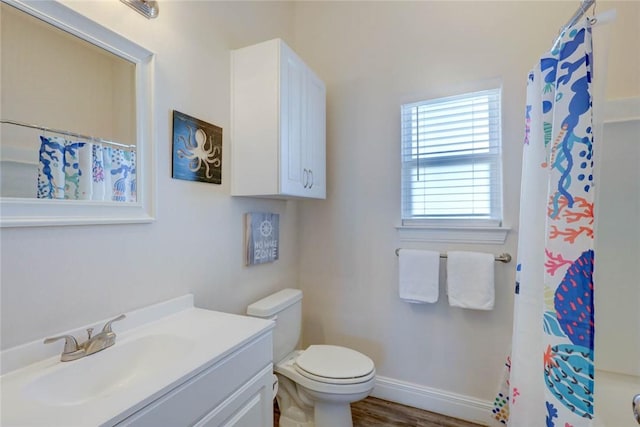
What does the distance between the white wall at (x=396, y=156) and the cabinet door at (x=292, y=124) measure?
49 centimetres

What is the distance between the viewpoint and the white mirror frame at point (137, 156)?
31.9 inches

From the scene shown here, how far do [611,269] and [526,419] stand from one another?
2.78ft

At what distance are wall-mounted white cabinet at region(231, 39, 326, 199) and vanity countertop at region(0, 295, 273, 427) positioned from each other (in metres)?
0.69

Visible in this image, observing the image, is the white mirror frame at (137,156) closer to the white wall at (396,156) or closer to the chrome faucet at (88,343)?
the chrome faucet at (88,343)

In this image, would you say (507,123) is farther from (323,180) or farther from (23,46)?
(23,46)

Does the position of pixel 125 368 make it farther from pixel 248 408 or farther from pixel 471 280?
pixel 471 280

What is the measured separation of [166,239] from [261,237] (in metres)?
0.64

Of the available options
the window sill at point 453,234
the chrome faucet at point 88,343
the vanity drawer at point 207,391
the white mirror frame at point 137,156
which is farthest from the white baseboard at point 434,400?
the white mirror frame at point 137,156

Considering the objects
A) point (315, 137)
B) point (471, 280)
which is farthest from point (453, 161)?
point (315, 137)

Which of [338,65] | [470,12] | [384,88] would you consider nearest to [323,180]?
[384,88]

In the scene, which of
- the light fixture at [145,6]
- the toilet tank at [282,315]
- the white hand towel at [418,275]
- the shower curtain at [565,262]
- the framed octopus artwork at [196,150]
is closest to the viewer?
the shower curtain at [565,262]

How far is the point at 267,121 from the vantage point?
4.97 ft

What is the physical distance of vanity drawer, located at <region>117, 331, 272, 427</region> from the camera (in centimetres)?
70

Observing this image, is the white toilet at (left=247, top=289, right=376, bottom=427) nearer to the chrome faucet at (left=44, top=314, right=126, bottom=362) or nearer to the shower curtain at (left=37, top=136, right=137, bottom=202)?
the chrome faucet at (left=44, top=314, right=126, bottom=362)
